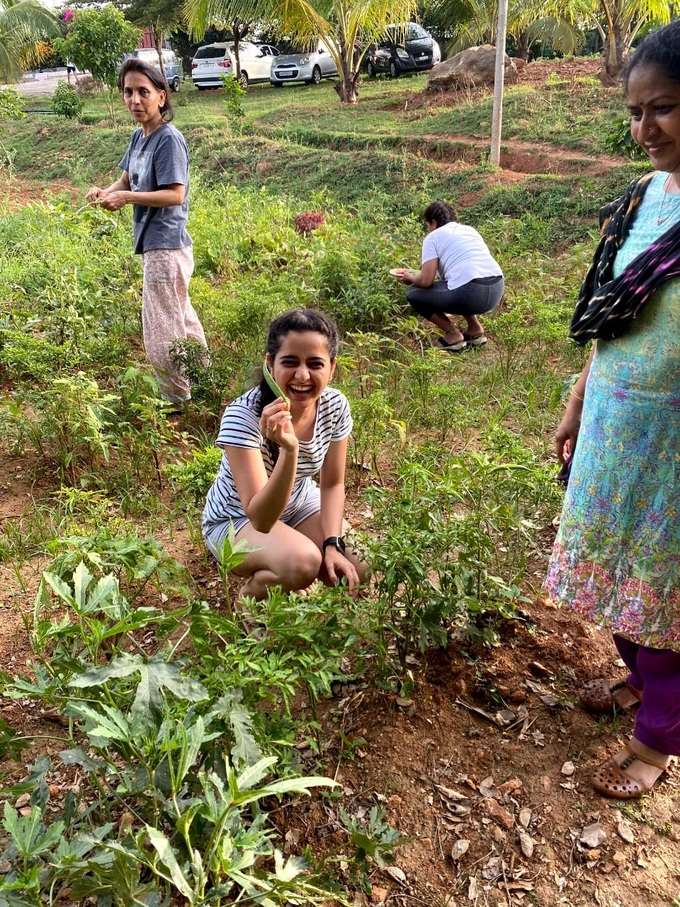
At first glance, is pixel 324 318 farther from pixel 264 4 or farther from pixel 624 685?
pixel 264 4

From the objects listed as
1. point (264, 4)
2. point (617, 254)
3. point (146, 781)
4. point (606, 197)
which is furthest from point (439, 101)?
point (146, 781)

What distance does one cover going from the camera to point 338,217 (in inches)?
292

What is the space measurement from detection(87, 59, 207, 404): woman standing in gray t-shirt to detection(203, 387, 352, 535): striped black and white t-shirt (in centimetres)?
155

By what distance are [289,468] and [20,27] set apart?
68.9 feet

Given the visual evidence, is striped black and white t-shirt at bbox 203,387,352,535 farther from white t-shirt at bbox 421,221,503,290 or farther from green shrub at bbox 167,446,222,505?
white t-shirt at bbox 421,221,503,290

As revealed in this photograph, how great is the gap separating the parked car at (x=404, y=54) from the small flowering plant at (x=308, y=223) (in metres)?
13.1

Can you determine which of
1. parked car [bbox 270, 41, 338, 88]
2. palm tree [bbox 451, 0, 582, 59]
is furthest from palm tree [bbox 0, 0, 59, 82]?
palm tree [bbox 451, 0, 582, 59]

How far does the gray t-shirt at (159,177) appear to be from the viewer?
3590 mm

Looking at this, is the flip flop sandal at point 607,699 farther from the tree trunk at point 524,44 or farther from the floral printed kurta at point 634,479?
the tree trunk at point 524,44

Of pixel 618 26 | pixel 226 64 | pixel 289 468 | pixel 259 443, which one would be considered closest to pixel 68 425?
pixel 259 443

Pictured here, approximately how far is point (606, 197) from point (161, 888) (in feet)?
24.7

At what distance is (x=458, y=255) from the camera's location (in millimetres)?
4980

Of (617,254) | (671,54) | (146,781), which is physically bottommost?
(146,781)

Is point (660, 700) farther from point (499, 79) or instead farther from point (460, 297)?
point (499, 79)
